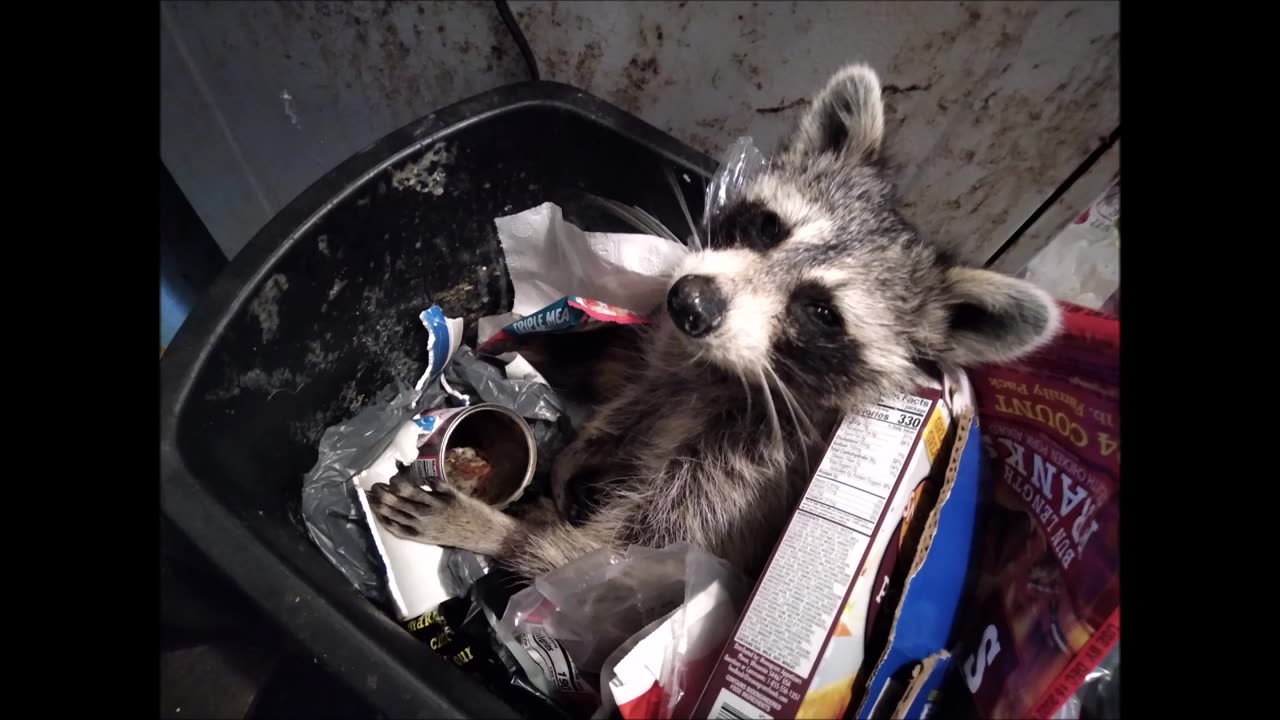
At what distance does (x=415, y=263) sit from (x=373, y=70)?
667mm

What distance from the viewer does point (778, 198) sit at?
1.20 m

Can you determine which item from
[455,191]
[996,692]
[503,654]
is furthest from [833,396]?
[455,191]

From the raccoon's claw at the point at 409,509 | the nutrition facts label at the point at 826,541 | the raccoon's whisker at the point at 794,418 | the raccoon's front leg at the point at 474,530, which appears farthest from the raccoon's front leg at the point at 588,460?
the nutrition facts label at the point at 826,541

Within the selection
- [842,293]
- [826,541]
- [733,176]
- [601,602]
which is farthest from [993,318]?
[601,602]

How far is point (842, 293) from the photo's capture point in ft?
3.49

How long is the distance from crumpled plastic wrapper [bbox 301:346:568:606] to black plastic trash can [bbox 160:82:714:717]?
0.04 metres

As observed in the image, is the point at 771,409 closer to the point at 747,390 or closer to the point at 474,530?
the point at 747,390

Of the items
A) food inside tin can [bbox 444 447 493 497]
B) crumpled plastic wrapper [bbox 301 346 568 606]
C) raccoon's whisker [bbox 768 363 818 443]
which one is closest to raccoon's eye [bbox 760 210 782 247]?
raccoon's whisker [bbox 768 363 818 443]

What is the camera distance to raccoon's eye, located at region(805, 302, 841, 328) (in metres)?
1.06

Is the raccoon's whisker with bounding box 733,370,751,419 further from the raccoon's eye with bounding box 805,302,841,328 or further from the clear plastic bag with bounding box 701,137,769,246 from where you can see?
the clear plastic bag with bounding box 701,137,769,246

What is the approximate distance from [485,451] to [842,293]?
76 centimetres

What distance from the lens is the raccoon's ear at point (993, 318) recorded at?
35.0 inches

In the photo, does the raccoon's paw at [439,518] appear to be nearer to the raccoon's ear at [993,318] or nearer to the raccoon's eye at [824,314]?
the raccoon's eye at [824,314]
